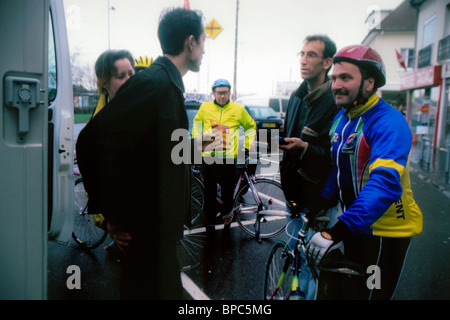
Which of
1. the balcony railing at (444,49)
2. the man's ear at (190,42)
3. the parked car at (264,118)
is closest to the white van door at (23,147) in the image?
the man's ear at (190,42)

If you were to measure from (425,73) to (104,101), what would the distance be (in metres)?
19.0

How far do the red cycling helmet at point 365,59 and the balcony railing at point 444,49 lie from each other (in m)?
17.1

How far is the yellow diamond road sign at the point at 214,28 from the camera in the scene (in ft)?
45.4

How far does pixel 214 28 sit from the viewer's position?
13.9 meters

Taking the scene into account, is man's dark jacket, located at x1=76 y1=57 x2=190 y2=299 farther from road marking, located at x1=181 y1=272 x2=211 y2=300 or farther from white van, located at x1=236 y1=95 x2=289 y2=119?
white van, located at x1=236 y1=95 x2=289 y2=119

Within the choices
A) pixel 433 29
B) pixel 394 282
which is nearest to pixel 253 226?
pixel 394 282

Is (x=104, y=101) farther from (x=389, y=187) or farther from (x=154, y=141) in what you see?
(x=389, y=187)

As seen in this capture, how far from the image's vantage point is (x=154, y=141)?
5.74ft

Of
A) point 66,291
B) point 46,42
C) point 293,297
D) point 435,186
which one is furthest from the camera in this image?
point 435,186

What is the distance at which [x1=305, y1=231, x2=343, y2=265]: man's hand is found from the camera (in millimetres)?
1688

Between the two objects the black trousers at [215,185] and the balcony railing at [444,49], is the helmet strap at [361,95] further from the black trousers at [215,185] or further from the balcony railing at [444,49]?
the balcony railing at [444,49]

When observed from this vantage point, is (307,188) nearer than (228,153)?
Yes

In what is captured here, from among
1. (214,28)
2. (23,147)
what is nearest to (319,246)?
(23,147)

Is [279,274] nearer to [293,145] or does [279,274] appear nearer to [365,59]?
[293,145]
